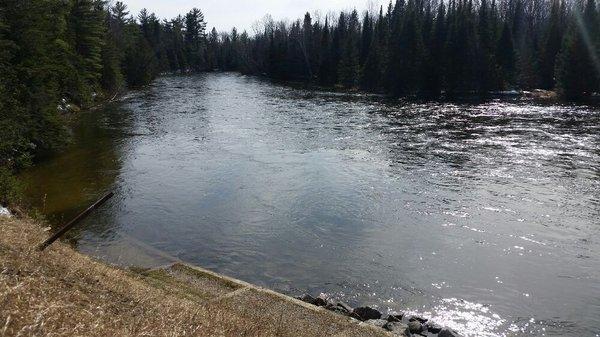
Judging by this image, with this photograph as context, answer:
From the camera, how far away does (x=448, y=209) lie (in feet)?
63.5

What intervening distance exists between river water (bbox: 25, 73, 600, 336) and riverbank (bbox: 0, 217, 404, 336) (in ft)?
7.65

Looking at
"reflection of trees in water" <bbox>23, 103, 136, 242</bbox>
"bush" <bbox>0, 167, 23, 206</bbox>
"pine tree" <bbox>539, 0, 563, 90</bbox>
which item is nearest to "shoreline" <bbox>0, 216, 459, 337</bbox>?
"bush" <bbox>0, 167, 23, 206</bbox>

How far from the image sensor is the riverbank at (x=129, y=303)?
20.4 ft

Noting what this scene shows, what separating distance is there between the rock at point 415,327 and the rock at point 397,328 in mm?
150

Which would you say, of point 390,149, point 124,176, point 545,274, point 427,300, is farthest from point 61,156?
point 545,274

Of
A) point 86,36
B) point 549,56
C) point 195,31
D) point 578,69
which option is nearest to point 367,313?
point 86,36

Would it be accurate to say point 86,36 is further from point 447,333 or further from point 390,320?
point 447,333

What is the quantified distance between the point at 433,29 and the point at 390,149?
5159cm

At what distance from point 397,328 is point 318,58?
328ft

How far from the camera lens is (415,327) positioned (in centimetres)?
1105

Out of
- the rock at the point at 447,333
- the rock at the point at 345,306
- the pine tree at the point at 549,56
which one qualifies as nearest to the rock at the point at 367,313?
the rock at the point at 345,306

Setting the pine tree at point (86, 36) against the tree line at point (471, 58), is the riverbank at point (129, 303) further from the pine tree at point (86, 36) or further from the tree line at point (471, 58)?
the tree line at point (471, 58)

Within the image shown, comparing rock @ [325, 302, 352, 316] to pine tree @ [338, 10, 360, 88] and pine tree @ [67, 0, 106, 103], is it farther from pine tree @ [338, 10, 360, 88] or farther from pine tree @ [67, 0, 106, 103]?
pine tree @ [338, 10, 360, 88]

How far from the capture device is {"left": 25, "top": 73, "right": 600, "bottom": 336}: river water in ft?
43.6
